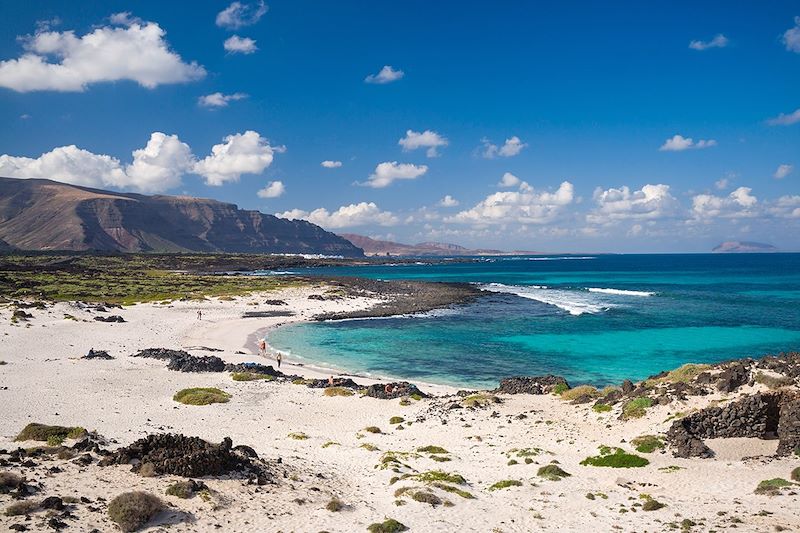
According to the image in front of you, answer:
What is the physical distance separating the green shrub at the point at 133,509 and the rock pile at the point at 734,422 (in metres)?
Result: 18.2

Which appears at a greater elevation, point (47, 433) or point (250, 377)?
point (47, 433)

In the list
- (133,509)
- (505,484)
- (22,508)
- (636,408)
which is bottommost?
(505,484)

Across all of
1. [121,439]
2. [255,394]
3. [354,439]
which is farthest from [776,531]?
[255,394]

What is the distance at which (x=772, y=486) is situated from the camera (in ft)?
51.4

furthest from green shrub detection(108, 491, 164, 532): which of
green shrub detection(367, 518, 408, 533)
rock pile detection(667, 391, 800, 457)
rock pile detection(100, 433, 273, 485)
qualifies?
rock pile detection(667, 391, 800, 457)

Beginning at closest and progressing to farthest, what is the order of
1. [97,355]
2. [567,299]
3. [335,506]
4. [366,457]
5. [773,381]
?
[335,506], [366,457], [773,381], [97,355], [567,299]

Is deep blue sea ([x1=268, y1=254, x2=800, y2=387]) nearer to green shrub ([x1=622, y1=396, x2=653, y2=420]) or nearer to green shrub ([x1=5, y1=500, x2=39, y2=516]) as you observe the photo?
green shrub ([x1=622, y1=396, x2=653, y2=420])

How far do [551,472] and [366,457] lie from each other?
695 cm

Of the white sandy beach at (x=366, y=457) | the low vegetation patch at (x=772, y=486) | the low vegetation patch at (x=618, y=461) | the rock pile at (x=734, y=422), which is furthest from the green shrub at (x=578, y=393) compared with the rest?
the low vegetation patch at (x=772, y=486)

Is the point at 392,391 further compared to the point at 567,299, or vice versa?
the point at 567,299

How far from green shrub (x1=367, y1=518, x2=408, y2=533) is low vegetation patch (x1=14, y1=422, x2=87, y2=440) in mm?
11388

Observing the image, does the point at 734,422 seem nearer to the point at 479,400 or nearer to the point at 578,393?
the point at 578,393

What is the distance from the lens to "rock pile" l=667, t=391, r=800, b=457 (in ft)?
64.0

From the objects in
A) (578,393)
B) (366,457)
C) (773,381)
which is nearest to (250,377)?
(366,457)
